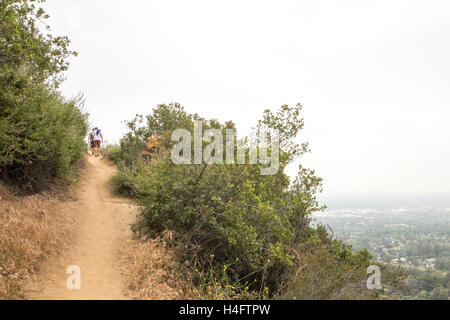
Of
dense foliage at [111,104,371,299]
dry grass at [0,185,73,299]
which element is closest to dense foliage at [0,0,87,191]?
dry grass at [0,185,73,299]

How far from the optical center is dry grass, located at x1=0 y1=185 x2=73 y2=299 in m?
4.71

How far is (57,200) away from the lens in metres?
8.44

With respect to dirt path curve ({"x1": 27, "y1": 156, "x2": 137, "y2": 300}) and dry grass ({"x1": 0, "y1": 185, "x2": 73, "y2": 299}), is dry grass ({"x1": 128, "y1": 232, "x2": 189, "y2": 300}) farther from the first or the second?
dry grass ({"x1": 0, "y1": 185, "x2": 73, "y2": 299})

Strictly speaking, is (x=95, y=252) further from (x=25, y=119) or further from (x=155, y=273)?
(x=25, y=119)

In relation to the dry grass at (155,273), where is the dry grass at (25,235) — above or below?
above

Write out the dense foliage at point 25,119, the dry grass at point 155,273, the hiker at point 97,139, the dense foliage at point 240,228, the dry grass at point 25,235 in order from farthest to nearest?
the hiker at point 97,139 < the dense foliage at point 25,119 < the dense foliage at point 240,228 < the dry grass at point 155,273 < the dry grass at point 25,235

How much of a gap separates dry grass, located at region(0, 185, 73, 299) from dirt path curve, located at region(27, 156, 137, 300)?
0.29 metres

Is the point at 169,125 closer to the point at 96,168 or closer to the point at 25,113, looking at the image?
the point at 96,168

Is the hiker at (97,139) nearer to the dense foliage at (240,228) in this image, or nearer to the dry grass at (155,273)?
the dense foliage at (240,228)

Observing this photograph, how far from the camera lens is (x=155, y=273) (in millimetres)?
5402

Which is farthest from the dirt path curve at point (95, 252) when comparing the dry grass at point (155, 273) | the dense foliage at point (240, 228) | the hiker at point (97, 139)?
the hiker at point (97, 139)

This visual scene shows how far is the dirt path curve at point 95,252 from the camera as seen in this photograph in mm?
4887

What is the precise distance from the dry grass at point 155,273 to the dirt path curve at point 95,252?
0.26 m

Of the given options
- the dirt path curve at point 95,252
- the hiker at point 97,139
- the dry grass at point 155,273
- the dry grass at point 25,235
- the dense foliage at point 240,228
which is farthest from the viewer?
the hiker at point 97,139
